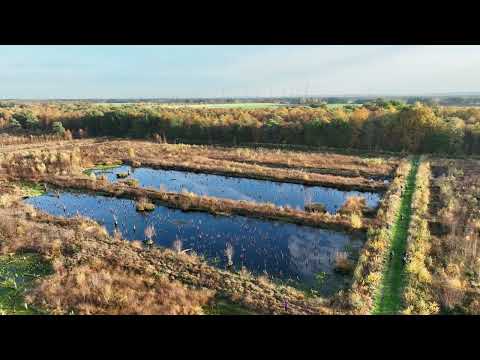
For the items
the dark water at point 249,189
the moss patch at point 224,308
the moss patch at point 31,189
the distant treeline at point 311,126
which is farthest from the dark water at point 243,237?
the distant treeline at point 311,126

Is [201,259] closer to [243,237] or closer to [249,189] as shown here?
[243,237]

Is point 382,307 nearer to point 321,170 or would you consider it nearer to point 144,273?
point 144,273

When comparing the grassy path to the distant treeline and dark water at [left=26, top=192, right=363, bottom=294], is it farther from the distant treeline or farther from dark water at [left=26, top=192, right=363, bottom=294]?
the distant treeline

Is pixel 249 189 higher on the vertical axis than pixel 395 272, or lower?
higher

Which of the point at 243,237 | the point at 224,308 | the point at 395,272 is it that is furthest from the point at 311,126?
the point at 224,308

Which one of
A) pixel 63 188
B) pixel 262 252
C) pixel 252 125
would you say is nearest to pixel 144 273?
pixel 262 252

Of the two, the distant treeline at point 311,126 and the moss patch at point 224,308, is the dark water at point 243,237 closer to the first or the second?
the moss patch at point 224,308
